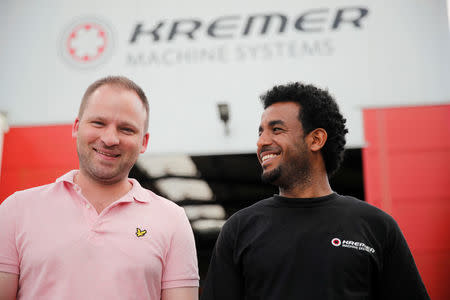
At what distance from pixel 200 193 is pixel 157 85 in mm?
1608

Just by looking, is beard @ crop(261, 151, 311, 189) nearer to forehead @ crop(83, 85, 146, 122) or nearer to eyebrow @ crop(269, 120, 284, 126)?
eyebrow @ crop(269, 120, 284, 126)

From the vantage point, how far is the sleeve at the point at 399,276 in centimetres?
130

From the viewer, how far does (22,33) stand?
16.5 feet

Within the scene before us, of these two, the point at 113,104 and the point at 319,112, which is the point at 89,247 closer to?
the point at 113,104

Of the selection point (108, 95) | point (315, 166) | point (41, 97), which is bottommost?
point (315, 166)

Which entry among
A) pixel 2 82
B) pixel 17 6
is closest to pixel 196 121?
pixel 2 82

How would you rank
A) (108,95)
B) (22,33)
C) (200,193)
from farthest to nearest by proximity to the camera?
1. (200,193)
2. (22,33)
3. (108,95)

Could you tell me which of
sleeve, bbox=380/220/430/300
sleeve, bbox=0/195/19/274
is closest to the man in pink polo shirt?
sleeve, bbox=0/195/19/274

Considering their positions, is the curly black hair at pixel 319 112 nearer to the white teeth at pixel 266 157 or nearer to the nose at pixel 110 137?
the white teeth at pixel 266 157

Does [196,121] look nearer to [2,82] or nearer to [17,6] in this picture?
[2,82]

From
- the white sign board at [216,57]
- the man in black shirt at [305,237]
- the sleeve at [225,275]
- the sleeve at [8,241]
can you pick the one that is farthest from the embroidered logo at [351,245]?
the white sign board at [216,57]

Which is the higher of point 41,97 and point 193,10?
point 193,10

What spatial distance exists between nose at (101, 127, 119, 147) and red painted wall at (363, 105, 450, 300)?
3494mm

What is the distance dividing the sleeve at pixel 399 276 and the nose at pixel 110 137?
3.25 ft
